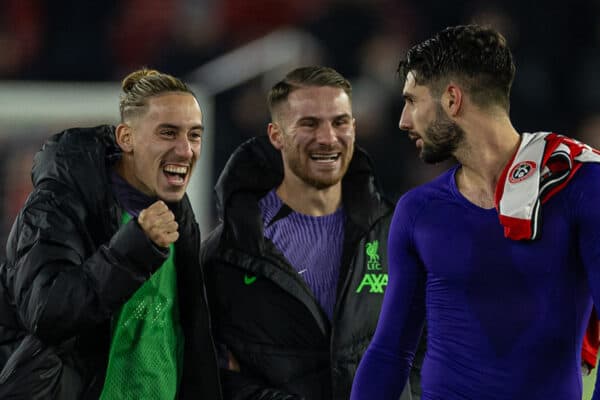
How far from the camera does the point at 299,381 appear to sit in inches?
105

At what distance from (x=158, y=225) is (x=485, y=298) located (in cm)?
85

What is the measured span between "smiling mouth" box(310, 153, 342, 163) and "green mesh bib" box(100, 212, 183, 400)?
61 centimetres

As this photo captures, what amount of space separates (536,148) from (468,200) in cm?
19

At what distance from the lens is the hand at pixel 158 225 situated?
2.33m

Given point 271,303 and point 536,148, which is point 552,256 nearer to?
point 536,148

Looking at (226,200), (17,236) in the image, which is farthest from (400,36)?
(17,236)

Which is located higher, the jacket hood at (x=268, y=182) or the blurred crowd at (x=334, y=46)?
the blurred crowd at (x=334, y=46)

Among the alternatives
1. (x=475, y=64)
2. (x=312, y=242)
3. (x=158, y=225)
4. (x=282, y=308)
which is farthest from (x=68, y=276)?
(x=475, y=64)

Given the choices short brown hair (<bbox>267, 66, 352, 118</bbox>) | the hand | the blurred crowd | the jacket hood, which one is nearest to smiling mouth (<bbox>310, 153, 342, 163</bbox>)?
the jacket hood

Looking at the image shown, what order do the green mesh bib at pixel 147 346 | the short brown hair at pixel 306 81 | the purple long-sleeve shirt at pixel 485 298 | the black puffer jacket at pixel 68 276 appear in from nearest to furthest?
the purple long-sleeve shirt at pixel 485 298
the black puffer jacket at pixel 68 276
the green mesh bib at pixel 147 346
the short brown hair at pixel 306 81

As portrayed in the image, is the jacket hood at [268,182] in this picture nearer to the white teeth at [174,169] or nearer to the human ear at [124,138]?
the white teeth at [174,169]

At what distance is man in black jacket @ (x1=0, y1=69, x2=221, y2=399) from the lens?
7.41 ft

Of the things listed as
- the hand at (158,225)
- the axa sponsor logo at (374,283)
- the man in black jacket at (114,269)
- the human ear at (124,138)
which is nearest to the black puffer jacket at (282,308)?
the axa sponsor logo at (374,283)

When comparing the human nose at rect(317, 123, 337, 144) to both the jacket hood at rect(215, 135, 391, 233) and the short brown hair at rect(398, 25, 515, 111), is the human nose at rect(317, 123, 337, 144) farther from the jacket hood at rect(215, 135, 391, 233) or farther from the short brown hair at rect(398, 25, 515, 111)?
the short brown hair at rect(398, 25, 515, 111)
